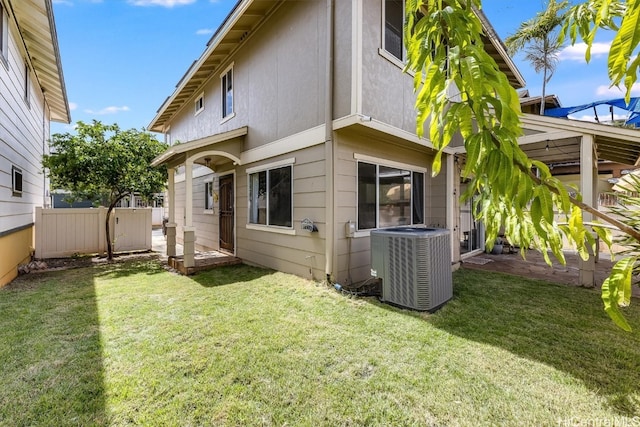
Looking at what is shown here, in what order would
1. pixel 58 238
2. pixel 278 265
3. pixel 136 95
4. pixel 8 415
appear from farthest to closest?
pixel 136 95 < pixel 58 238 < pixel 278 265 < pixel 8 415

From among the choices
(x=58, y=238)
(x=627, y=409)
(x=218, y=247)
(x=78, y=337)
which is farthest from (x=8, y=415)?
(x=58, y=238)

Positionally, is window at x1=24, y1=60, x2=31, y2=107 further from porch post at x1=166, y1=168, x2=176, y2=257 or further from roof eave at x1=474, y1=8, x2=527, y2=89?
roof eave at x1=474, y1=8, x2=527, y2=89

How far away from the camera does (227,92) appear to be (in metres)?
8.26

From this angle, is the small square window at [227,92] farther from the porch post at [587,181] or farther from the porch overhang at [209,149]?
the porch post at [587,181]

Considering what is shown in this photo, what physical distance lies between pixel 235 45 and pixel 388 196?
5.61 meters

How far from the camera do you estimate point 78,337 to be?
3.17 metres

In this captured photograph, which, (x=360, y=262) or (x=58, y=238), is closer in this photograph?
(x=360, y=262)

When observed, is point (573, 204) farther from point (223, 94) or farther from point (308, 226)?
point (223, 94)

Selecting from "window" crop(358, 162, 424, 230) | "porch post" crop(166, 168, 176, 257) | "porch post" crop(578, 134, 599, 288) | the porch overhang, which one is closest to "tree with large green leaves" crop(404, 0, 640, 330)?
"window" crop(358, 162, 424, 230)

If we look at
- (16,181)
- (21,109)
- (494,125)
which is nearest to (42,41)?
(21,109)

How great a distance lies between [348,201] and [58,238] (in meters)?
8.06

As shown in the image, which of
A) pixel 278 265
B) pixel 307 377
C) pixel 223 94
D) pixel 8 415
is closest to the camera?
pixel 8 415

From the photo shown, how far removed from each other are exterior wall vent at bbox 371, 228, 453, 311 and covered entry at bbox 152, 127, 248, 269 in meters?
3.94

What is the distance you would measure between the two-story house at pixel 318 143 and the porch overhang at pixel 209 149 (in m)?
0.03
